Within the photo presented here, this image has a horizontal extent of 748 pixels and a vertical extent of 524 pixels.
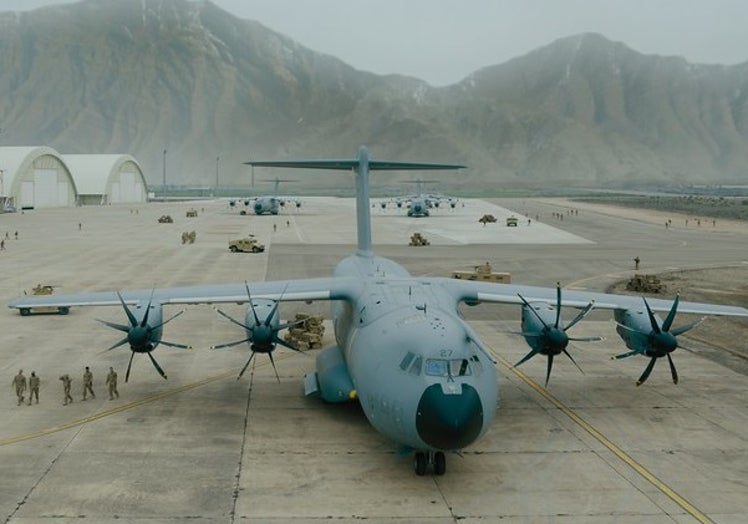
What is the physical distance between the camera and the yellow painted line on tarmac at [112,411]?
20203 millimetres

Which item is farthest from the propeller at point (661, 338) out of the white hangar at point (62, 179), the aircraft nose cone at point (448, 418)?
the white hangar at point (62, 179)

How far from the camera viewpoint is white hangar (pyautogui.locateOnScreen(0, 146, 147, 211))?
118m

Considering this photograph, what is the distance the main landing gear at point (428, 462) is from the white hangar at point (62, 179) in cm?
11122

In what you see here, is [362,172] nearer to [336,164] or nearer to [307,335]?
[336,164]

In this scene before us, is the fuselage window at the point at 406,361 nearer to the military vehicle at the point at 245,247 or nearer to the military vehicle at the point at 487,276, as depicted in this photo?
the military vehicle at the point at 487,276

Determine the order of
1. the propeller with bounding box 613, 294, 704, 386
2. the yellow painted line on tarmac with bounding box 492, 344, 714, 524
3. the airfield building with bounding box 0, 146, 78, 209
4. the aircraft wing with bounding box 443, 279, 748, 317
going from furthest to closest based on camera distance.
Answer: the airfield building with bounding box 0, 146, 78, 209 → the aircraft wing with bounding box 443, 279, 748, 317 → the propeller with bounding box 613, 294, 704, 386 → the yellow painted line on tarmac with bounding box 492, 344, 714, 524

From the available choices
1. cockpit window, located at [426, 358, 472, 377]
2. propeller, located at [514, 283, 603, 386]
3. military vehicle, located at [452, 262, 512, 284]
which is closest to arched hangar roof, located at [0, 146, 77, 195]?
military vehicle, located at [452, 262, 512, 284]

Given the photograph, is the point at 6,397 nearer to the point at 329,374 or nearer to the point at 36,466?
the point at 36,466

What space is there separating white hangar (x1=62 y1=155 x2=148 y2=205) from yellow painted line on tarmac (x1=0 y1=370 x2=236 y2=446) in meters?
124

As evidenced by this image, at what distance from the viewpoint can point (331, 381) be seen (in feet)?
73.3

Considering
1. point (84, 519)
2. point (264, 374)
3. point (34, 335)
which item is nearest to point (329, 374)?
point (264, 374)

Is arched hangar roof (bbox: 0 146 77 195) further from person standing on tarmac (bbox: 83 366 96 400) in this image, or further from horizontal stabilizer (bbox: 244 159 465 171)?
person standing on tarmac (bbox: 83 366 96 400)

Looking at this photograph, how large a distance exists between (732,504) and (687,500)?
91cm

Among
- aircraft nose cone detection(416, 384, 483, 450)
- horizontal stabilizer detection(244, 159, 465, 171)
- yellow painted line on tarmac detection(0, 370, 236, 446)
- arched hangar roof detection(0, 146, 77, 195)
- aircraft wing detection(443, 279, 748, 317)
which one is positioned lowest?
yellow painted line on tarmac detection(0, 370, 236, 446)
